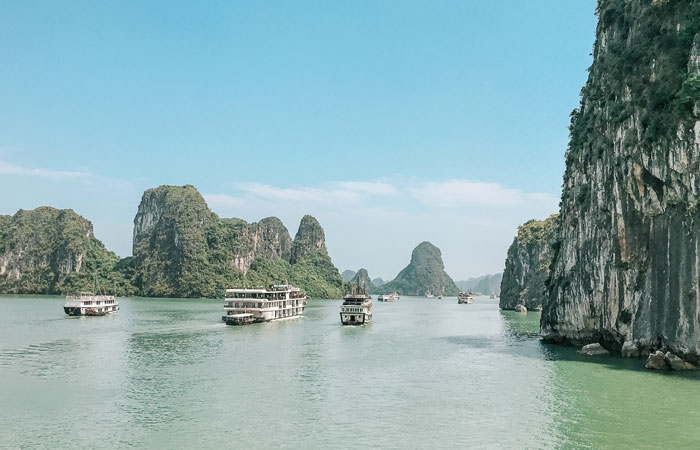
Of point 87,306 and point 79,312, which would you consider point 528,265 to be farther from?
point 79,312

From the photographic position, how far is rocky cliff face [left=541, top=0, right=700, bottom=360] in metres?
36.3

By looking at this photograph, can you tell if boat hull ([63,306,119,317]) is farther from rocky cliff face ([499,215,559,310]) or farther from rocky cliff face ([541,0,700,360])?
rocky cliff face ([499,215,559,310])

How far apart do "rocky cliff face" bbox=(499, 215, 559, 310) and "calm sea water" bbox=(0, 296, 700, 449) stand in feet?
260

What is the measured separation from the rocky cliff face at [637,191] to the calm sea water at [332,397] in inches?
152

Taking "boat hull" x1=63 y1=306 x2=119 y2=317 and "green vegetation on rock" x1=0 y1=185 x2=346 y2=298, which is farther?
"green vegetation on rock" x1=0 y1=185 x2=346 y2=298

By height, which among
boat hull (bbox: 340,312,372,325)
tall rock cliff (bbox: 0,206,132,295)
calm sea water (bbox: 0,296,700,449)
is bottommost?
calm sea water (bbox: 0,296,700,449)

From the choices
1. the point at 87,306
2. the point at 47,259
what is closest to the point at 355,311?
the point at 87,306

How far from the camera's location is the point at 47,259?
608 feet

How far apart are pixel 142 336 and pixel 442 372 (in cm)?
3802

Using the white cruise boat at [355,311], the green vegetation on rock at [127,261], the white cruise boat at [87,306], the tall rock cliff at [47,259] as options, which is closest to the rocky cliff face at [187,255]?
the green vegetation on rock at [127,261]

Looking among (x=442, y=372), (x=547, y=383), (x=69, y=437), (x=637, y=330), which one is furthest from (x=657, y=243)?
(x=69, y=437)

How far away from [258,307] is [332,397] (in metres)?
53.0

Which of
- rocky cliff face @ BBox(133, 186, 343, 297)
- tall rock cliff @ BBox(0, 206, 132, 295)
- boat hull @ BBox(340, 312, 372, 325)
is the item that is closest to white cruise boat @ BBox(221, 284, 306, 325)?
boat hull @ BBox(340, 312, 372, 325)

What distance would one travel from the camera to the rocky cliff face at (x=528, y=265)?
130 metres
